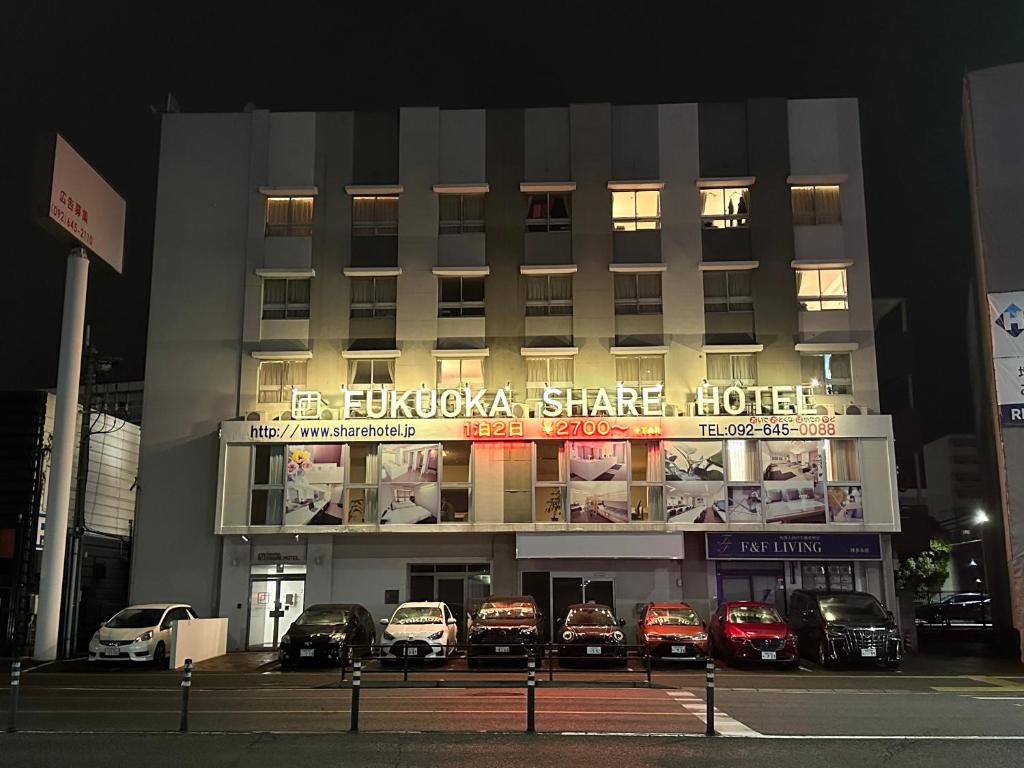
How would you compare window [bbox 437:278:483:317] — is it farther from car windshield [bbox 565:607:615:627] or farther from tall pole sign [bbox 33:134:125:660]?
car windshield [bbox 565:607:615:627]

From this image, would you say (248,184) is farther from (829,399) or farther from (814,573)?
(814,573)

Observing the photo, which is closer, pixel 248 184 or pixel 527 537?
pixel 527 537

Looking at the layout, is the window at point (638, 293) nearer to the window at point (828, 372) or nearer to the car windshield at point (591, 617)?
the window at point (828, 372)

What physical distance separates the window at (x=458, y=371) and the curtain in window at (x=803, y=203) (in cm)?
1286

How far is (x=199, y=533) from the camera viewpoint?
31500 mm

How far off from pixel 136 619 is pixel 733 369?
20853 millimetres

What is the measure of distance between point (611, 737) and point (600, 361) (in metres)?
21.0

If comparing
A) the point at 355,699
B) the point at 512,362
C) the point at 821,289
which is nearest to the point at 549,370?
the point at 512,362

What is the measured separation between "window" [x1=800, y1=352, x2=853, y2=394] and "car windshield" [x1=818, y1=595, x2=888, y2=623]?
28.6ft

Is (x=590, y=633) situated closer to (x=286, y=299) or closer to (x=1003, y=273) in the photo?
(x=286, y=299)

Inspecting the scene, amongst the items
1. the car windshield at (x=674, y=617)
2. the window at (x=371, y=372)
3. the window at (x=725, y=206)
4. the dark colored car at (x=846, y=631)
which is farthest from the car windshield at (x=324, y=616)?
the window at (x=725, y=206)

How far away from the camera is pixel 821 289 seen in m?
33.2

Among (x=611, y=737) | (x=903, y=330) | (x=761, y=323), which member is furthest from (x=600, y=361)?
(x=611, y=737)

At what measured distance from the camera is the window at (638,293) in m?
33.4
